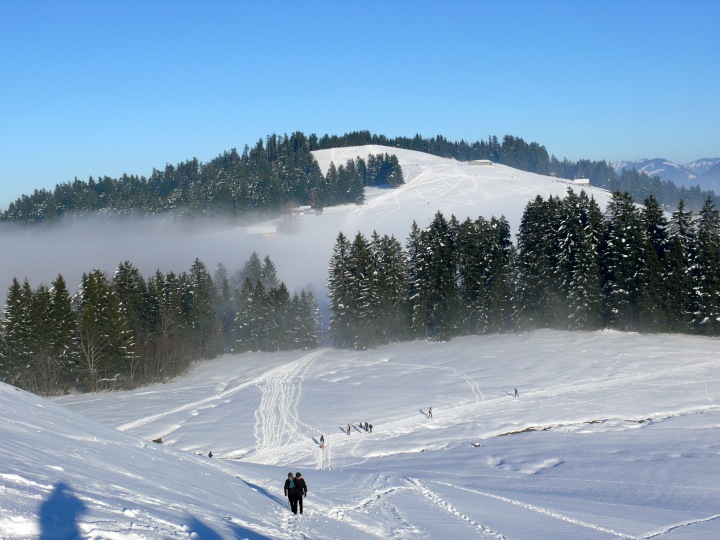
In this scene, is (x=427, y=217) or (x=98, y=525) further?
(x=427, y=217)

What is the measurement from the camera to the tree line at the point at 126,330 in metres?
52.4

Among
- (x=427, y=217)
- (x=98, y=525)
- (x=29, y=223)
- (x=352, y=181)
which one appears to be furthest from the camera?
(x=29, y=223)

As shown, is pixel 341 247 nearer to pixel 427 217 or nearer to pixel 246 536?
pixel 246 536

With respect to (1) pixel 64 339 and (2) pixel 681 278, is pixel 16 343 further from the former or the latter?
(2) pixel 681 278

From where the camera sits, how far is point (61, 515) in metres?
9.83

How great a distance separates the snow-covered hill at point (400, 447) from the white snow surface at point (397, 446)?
11cm

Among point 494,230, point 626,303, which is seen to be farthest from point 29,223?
point 626,303

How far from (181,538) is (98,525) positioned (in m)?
1.38

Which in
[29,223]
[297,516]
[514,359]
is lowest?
[514,359]

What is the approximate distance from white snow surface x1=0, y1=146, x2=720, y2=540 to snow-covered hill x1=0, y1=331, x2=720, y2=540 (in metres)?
0.11

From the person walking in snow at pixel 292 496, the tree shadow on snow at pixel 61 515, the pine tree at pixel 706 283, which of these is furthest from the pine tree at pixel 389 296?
the tree shadow on snow at pixel 61 515

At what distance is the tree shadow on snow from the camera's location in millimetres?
9047

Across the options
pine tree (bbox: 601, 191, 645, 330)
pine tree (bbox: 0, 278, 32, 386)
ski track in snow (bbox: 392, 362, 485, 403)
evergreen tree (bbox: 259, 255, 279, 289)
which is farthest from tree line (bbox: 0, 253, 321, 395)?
pine tree (bbox: 601, 191, 645, 330)

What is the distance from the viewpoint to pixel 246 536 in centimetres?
1217
